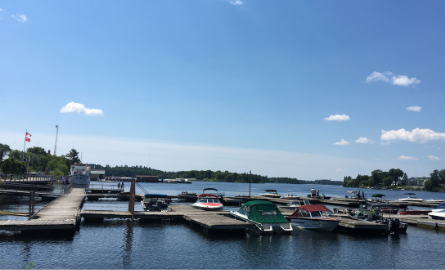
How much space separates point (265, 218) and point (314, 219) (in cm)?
514

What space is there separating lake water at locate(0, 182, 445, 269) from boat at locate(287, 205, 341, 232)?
98 cm

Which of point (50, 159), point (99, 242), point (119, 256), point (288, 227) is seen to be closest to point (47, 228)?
point (99, 242)

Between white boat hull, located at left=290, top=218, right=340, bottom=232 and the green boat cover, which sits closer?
the green boat cover

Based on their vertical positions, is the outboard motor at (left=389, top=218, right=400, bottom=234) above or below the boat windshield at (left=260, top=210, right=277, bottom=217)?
below

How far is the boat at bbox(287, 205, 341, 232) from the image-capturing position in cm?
2949

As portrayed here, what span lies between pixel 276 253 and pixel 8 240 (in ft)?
63.6

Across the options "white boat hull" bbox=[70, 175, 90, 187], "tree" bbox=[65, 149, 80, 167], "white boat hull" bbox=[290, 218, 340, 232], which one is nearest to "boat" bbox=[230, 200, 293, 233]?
"white boat hull" bbox=[290, 218, 340, 232]

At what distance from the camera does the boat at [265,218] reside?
28.0 m

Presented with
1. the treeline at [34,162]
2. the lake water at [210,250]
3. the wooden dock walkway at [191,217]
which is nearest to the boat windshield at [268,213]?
the wooden dock walkway at [191,217]

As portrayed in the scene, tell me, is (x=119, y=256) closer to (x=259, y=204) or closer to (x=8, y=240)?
(x=8, y=240)

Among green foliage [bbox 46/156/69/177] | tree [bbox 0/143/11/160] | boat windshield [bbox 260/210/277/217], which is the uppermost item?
tree [bbox 0/143/11/160]

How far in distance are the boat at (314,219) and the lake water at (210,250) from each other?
38.6 inches

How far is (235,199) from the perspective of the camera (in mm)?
62281

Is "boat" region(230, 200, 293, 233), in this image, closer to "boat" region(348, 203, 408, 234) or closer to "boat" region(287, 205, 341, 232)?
"boat" region(287, 205, 341, 232)
